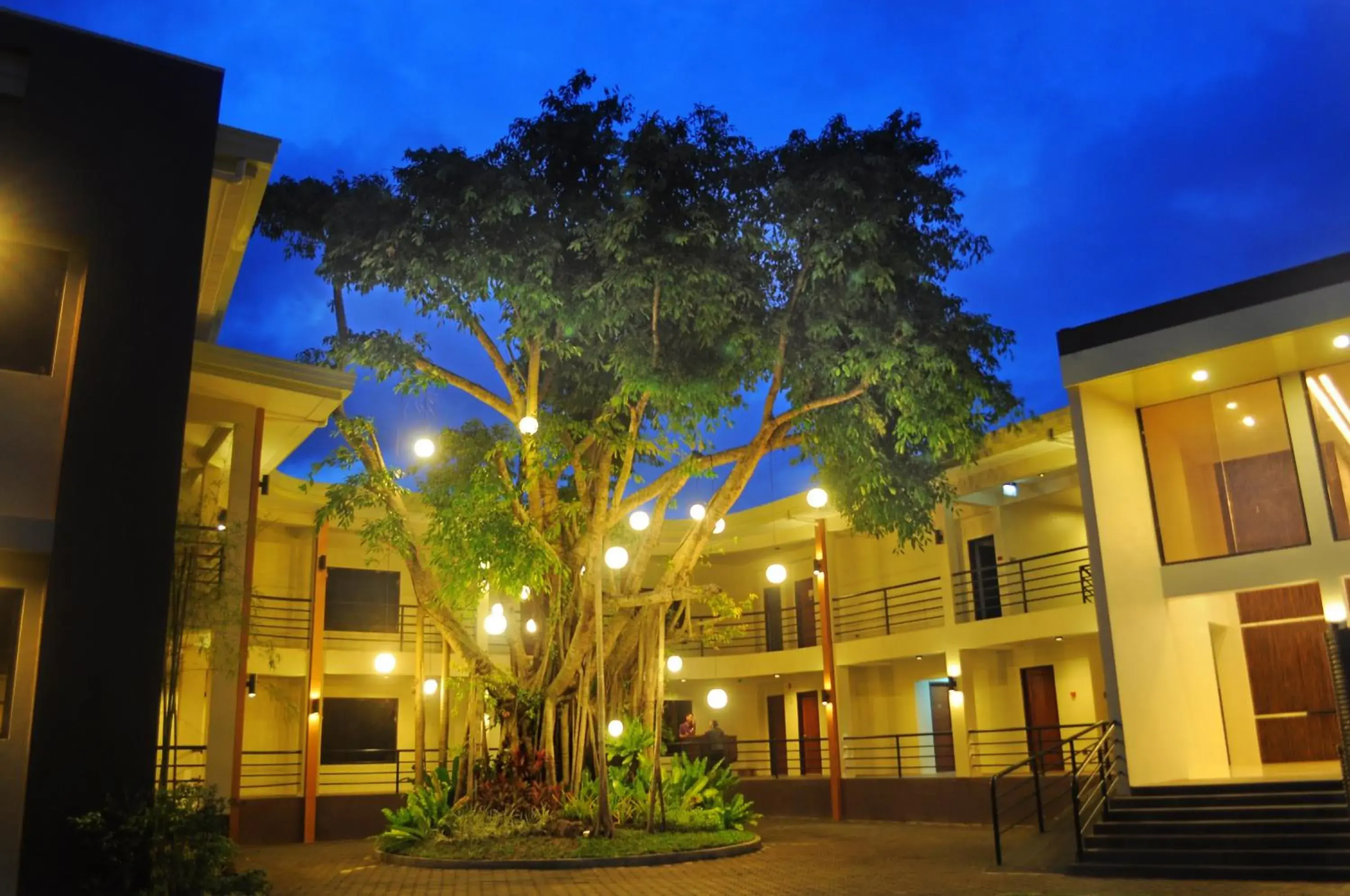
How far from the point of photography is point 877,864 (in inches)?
451

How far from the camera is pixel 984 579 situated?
1892cm

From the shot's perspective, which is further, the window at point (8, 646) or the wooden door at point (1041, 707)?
the wooden door at point (1041, 707)

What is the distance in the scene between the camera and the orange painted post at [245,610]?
11820 millimetres

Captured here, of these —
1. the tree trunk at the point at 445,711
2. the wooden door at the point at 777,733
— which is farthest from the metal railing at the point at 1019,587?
the tree trunk at the point at 445,711

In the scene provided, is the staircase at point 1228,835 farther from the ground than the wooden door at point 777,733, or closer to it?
closer to it

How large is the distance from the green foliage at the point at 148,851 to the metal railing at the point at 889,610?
12985 mm

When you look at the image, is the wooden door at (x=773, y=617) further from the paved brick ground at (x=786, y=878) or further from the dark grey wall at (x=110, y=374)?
the dark grey wall at (x=110, y=374)

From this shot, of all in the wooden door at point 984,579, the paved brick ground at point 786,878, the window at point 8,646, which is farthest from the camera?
the wooden door at point 984,579

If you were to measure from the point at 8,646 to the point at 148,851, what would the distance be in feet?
6.08

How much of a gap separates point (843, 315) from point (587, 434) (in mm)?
3272

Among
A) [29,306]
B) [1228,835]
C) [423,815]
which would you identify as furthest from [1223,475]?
[29,306]

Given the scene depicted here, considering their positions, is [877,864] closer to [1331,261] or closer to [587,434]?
[587,434]

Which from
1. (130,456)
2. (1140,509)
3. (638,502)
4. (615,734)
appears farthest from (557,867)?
(1140,509)

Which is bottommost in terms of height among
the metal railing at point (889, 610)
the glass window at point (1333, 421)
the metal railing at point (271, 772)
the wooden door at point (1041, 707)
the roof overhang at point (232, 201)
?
the metal railing at point (271, 772)
